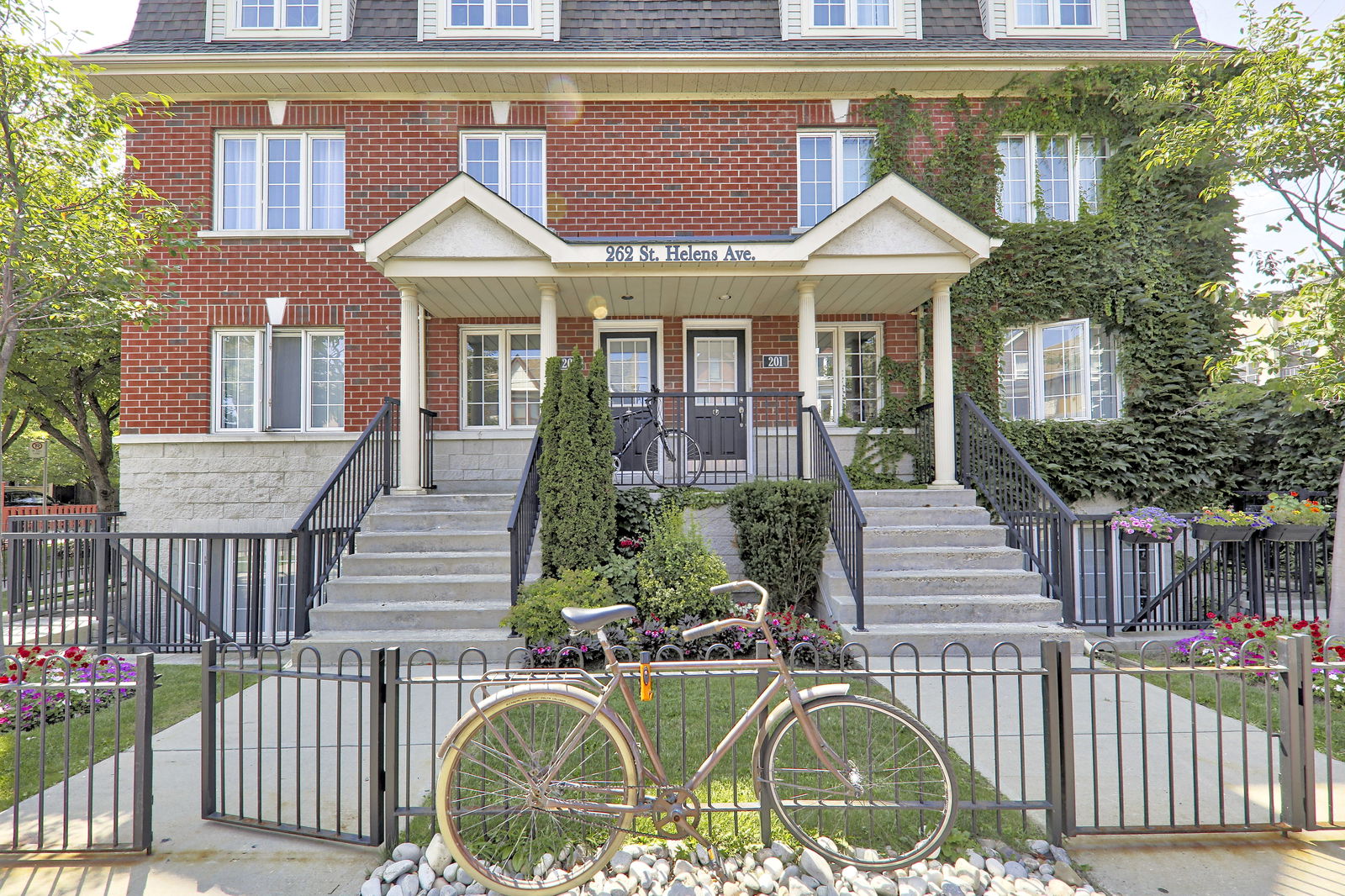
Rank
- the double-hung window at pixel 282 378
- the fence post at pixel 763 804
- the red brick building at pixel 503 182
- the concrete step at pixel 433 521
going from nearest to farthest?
1. the fence post at pixel 763 804
2. the concrete step at pixel 433 521
3. the red brick building at pixel 503 182
4. the double-hung window at pixel 282 378

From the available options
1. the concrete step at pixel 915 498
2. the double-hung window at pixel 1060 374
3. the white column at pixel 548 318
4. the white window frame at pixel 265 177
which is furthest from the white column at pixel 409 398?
the double-hung window at pixel 1060 374

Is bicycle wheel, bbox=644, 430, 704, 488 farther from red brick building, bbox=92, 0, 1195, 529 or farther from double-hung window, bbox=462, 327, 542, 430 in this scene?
double-hung window, bbox=462, 327, 542, 430

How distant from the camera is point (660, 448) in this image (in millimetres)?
9961

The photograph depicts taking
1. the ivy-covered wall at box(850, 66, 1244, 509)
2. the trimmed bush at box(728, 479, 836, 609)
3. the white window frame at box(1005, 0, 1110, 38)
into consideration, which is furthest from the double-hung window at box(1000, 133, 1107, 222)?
the trimmed bush at box(728, 479, 836, 609)

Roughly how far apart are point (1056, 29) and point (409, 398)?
11.1m

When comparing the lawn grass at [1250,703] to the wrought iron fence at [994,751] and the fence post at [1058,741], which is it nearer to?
the wrought iron fence at [994,751]

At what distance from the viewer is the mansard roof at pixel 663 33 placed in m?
10.7

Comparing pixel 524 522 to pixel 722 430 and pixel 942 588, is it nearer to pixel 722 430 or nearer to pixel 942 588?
pixel 722 430

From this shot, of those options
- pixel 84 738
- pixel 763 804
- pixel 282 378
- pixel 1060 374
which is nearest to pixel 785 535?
pixel 763 804

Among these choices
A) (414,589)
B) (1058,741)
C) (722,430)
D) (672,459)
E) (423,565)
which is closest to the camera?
(1058,741)

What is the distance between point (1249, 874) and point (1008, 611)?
403 cm

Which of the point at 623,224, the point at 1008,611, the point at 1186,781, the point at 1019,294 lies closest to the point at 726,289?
the point at 623,224

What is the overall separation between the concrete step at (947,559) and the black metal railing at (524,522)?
137 inches

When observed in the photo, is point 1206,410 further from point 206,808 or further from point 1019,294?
point 206,808
